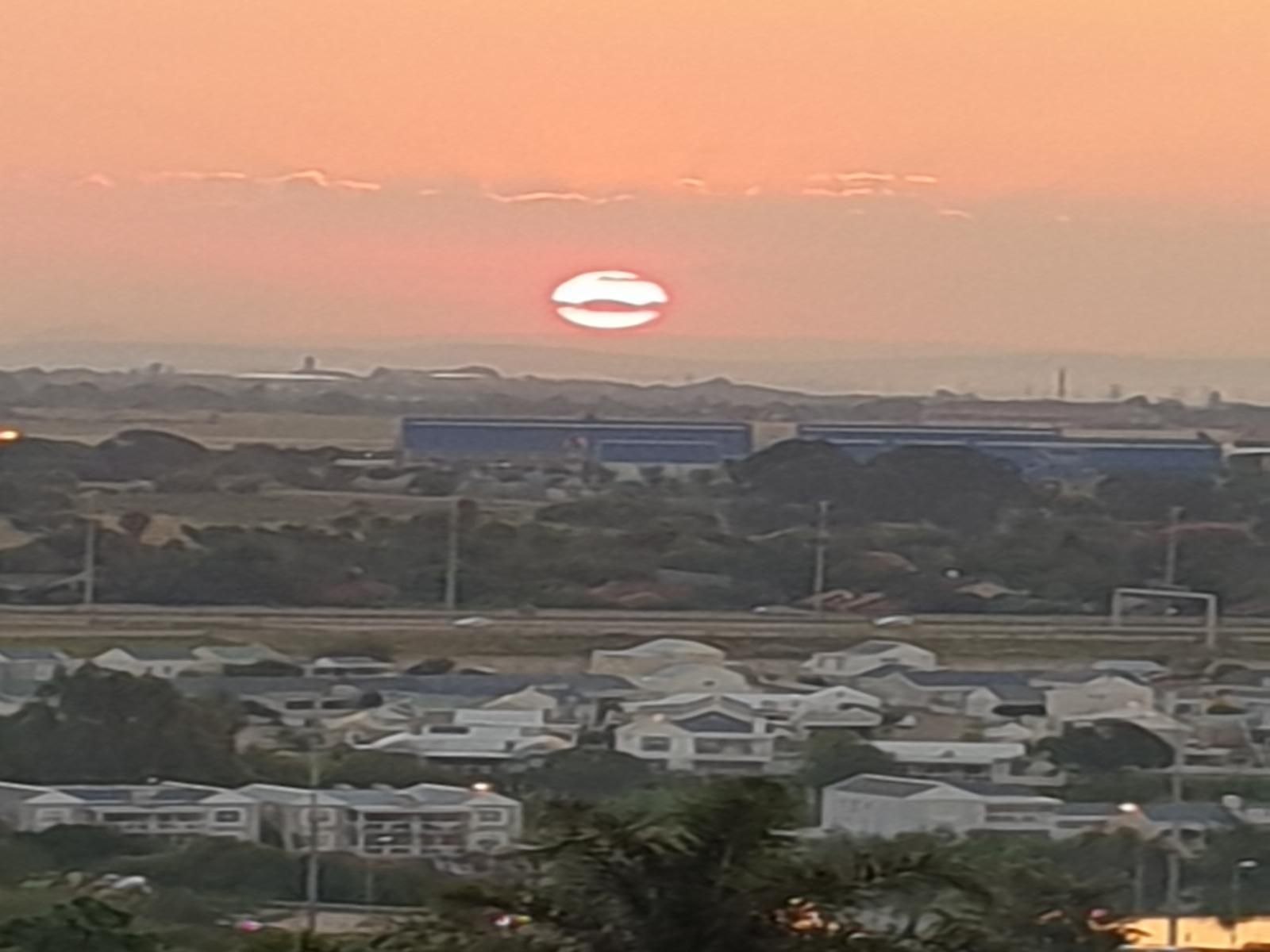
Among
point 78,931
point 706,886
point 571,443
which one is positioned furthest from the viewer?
point 571,443

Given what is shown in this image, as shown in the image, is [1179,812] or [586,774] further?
[1179,812]

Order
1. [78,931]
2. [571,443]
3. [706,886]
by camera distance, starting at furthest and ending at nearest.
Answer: [571,443] < [78,931] < [706,886]

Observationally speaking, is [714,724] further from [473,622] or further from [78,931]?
[78,931]

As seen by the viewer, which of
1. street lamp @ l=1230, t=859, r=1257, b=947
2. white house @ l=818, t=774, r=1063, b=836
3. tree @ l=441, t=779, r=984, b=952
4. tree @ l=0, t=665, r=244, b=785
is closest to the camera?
tree @ l=441, t=779, r=984, b=952

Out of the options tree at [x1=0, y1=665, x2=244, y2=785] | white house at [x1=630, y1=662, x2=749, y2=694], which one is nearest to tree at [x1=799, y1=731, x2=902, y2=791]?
white house at [x1=630, y1=662, x2=749, y2=694]

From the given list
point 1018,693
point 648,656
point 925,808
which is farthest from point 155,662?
point 1018,693

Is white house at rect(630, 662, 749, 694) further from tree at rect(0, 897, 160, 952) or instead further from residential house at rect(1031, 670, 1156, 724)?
tree at rect(0, 897, 160, 952)

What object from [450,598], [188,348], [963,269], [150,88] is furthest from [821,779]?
[150,88]

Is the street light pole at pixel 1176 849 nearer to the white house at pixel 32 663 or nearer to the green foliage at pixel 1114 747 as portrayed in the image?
the green foliage at pixel 1114 747
